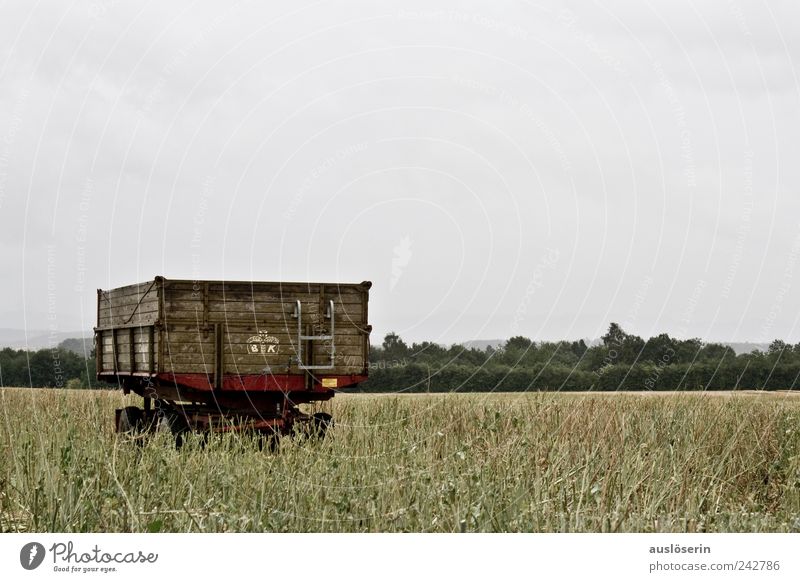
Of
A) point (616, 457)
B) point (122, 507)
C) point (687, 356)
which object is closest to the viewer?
point (122, 507)

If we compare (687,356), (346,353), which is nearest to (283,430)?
(346,353)

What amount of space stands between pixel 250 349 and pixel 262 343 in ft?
0.65

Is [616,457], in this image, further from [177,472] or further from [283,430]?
[283,430]

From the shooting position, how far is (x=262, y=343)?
48.1ft

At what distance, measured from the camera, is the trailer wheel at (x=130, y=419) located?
15742 millimetres

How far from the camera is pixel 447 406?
52.7 ft

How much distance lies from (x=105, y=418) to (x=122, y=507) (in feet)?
33.4

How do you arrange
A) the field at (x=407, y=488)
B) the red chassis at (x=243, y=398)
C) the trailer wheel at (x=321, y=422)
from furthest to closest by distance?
1. the trailer wheel at (x=321, y=422)
2. the red chassis at (x=243, y=398)
3. the field at (x=407, y=488)
